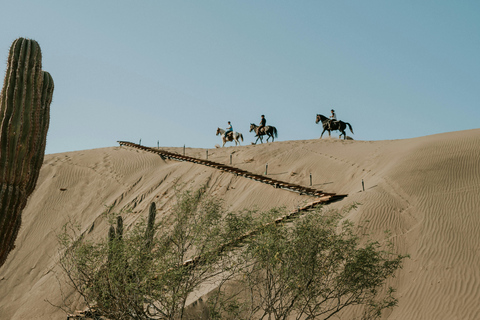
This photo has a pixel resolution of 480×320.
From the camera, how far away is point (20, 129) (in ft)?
33.7

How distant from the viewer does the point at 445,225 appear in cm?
2091

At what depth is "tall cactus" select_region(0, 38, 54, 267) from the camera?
9.93 metres

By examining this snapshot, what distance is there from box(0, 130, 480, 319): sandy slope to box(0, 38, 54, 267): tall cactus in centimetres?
1158

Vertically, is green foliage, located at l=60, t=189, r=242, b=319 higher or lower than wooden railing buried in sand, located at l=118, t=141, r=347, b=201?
lower

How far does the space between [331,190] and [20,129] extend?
803 inches

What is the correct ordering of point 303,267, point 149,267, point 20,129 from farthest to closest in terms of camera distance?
1. point 303,267
2. point 149,267
3. point 20,129

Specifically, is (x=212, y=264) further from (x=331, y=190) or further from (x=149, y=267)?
(x=331, y=190)

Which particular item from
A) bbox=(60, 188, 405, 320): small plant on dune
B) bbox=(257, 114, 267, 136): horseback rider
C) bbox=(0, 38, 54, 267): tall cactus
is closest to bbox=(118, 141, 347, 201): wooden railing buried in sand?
bbox=(257, 114, 267, 136): horseback rider

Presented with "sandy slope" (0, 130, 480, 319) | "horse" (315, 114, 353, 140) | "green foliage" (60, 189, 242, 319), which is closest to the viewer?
"green foliage" (60, 189, 242, 319)

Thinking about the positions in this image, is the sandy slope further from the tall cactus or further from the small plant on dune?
the tall cactus

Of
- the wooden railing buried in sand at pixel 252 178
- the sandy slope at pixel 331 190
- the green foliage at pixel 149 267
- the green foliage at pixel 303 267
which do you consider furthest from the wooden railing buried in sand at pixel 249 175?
the green foliage at pixel 149 267

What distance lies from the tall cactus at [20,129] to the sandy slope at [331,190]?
11576 mm

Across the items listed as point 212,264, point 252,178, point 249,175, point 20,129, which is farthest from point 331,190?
point 20,129

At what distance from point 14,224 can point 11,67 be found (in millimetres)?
3304
